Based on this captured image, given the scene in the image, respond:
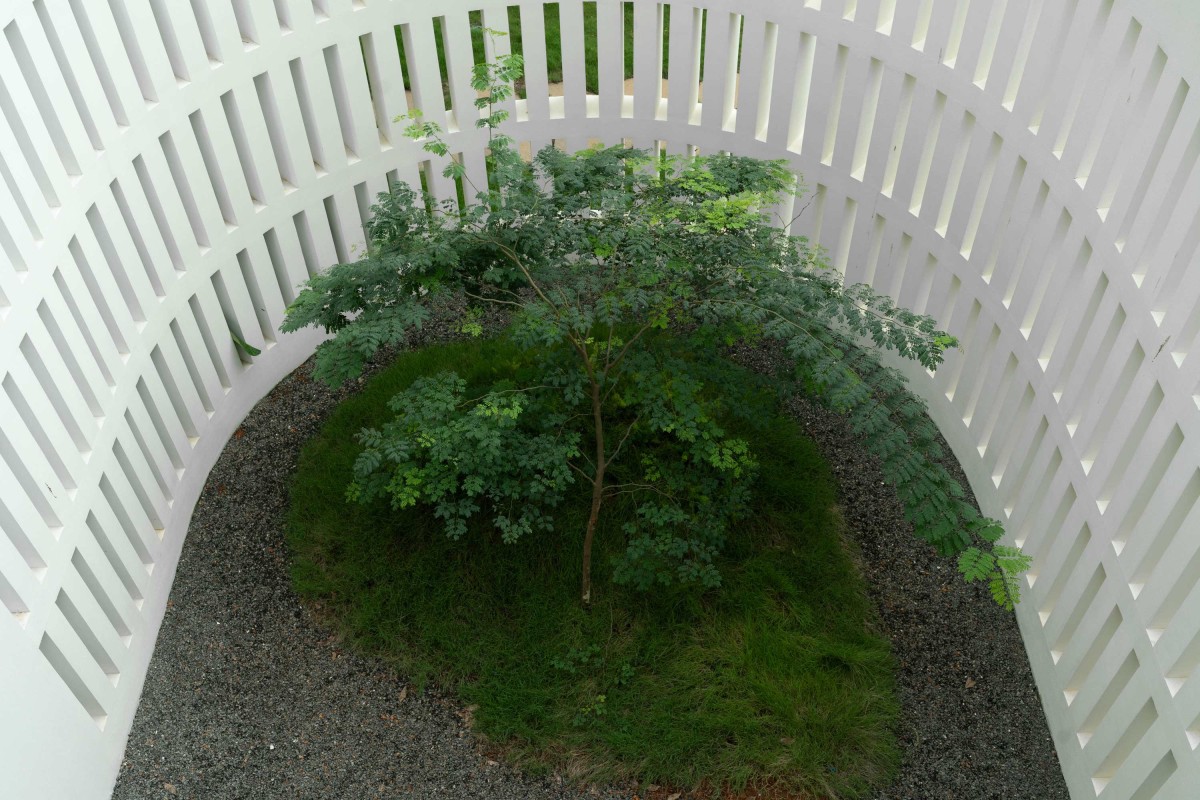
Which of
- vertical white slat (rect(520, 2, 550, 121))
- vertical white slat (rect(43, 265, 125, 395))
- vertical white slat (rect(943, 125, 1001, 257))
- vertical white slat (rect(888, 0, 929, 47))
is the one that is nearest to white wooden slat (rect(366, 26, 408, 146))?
vertical white slat (rect(520, 2, 550, 121))

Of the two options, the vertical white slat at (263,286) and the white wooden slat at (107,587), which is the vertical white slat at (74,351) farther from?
the vertical white slat at (263,286)

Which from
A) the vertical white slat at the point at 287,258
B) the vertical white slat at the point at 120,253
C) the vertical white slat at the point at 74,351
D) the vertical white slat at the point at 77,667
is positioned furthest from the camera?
the vertical white slat at the point at 287,258

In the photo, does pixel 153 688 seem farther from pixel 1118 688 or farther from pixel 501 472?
pixel 1118 688

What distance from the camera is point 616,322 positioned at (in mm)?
9203

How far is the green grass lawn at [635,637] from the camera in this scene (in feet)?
29.0

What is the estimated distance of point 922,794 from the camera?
8.64m

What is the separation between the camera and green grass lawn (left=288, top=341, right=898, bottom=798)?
884 centimetres

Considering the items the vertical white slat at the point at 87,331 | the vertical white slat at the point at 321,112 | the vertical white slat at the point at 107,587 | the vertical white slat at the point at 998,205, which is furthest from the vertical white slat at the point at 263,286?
the vertical white slat at the point at 998,205

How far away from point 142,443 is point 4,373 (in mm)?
2469

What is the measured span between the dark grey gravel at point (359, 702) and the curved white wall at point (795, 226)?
0.31 metres

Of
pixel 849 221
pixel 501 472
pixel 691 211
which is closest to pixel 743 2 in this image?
pixel 849 221

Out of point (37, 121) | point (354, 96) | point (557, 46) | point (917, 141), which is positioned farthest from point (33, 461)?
point (557, 46)

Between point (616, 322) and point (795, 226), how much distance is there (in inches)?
Result: 162

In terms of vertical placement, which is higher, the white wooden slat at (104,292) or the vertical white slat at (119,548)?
the white wooden slat at (104,292)
